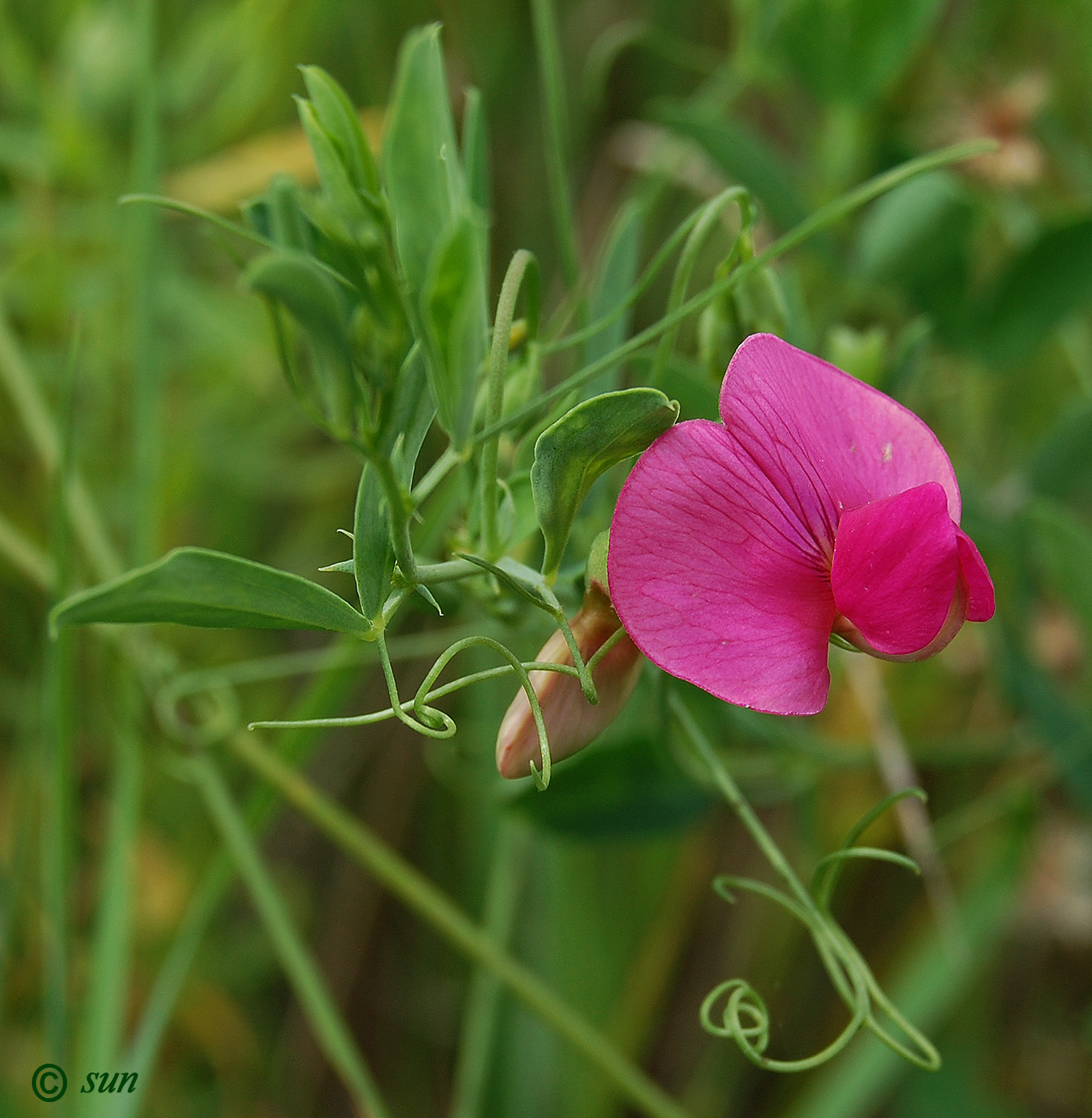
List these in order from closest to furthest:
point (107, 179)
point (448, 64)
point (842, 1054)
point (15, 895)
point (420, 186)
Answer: point (420, 186), point (15, 895), point (107, 179), point (842, 1054), point (448, 64)

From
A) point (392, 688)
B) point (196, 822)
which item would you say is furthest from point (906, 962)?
point (392, 688)

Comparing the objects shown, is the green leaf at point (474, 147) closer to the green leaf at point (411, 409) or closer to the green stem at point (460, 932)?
the green leaf at point (411, 409)

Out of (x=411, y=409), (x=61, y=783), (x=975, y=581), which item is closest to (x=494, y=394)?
(x=411, y=409)

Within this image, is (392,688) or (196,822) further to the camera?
(196,822)

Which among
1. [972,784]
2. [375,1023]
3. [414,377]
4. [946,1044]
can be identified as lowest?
[375,1023]

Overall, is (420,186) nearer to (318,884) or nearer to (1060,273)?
(1060,273)

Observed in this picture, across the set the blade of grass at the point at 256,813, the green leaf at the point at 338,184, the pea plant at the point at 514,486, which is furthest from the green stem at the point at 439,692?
the blade of grass at the point at 256,813

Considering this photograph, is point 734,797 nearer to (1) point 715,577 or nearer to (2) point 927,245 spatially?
(1) point 715,577
